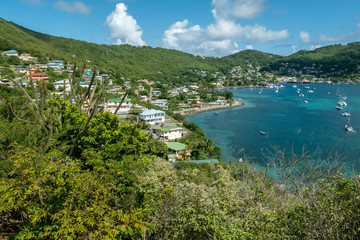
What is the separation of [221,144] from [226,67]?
11771 centimetres

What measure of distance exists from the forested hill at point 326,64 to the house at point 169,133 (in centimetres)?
11257

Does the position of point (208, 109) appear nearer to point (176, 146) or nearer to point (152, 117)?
point (152, 117)

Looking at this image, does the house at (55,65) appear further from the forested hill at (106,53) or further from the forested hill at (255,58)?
the forested hill at (255,58)

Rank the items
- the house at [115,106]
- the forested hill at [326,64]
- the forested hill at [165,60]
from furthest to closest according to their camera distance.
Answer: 1. the forested hill at [326,64]
2. the forested hill at [165,60]
3. the house at [115,106]

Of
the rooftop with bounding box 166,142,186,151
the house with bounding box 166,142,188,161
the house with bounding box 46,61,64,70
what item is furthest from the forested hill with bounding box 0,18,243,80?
the house with bounding box 166,142,188,161

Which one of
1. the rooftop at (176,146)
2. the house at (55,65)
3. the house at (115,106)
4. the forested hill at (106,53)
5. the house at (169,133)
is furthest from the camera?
the forested hill at (106,53)

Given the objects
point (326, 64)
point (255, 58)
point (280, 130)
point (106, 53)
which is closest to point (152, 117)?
point (280, 130)

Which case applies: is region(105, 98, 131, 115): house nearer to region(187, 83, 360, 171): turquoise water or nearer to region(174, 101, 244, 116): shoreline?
region(174, 101, 244, 116): shoreline

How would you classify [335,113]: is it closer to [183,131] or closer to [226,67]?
[183,131]

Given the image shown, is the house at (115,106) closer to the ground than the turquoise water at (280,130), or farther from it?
farther from it

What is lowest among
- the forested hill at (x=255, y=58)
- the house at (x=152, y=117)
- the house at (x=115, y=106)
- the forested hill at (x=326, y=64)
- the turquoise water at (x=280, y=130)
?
the turquoise water at (x=280, y=130)

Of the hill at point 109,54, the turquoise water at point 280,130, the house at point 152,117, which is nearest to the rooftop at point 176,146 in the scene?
the turquoise water at point 280,130

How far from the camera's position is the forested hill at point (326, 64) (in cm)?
11314

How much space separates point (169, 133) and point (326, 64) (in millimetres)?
135596
